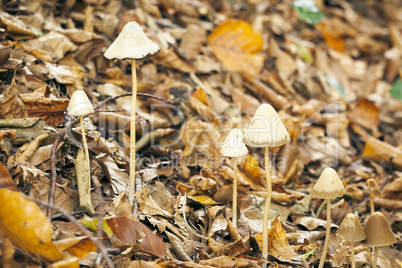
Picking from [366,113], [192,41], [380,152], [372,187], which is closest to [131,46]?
[372,187]

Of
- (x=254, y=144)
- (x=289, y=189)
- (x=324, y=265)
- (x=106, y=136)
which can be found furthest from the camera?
(x=289, y=189)

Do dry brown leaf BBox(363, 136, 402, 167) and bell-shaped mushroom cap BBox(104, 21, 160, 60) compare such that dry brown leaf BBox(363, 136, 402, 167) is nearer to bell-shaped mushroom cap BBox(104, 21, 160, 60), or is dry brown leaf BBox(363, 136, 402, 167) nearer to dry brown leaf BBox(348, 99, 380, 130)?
dry brown leaf BBox(348, 99, 380, 130)

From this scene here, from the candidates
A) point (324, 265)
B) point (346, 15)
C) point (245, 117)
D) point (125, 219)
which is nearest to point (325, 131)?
point (245, 117)

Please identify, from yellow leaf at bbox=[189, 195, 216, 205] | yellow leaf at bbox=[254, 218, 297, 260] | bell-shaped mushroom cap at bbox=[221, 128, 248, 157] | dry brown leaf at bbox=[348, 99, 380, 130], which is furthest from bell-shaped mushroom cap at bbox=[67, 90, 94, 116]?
dry brown leaf at bbox=[348, 99, 380, 130]

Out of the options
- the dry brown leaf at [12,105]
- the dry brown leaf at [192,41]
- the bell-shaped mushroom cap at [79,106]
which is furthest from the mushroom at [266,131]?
the dry brown leaf at [192,41]

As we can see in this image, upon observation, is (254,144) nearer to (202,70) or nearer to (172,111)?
(172,111)

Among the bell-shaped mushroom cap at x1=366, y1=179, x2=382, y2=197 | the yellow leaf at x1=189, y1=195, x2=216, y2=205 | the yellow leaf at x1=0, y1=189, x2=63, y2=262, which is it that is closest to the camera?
the yellow leaf at x1=0, y1=189, x2=63, y2=262
